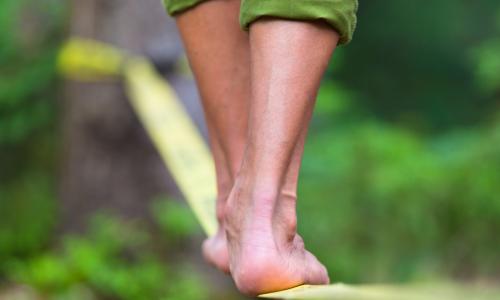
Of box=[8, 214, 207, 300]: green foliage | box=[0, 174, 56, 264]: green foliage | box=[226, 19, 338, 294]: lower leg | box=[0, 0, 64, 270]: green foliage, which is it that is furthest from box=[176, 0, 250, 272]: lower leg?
box=[0, 0, 64, 270]: green foliage

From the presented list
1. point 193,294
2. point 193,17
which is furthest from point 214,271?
point 193,17

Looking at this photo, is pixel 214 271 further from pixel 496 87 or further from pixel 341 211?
pixel 496 87

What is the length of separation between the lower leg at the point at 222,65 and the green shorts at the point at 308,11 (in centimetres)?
25

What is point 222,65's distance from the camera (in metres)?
2.42

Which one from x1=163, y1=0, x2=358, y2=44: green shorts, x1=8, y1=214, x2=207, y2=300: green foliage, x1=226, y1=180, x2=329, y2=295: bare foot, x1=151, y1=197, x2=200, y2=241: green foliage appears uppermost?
x1=163, y1=0, x2=358, y2=44: green shorts

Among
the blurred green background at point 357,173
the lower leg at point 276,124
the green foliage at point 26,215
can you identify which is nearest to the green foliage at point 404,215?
the blurred green background at point 357,173

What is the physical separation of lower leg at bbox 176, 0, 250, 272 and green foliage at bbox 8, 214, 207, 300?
2.32 metres

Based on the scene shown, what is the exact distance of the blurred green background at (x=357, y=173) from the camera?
498 centimetres

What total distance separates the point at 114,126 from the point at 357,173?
1.15m

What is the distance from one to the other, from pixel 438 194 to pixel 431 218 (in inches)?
4.6

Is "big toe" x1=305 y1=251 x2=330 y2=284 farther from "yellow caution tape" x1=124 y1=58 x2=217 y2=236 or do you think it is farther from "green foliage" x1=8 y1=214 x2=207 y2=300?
"green foliage" x1=8 y1=214 x2=207 y2=300

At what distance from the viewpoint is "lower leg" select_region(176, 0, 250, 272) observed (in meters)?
2.40

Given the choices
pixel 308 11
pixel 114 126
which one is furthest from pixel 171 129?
pixel 308 11

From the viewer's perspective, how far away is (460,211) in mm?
5359
